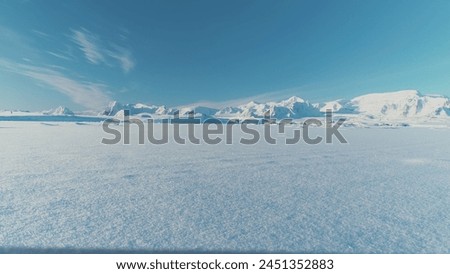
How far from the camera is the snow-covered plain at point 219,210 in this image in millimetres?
2561

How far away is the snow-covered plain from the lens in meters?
2.56

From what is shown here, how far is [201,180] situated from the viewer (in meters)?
5.12

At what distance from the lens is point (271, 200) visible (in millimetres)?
3887

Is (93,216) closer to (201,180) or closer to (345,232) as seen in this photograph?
(201,180)

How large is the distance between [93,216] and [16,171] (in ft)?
12.4

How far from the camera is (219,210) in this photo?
135 inches
